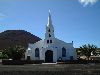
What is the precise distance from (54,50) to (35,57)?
20.9ft

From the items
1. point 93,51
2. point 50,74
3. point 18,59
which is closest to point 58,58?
point 93,51

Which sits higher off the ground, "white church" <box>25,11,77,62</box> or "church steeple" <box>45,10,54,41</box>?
"church steeple" <box>45,10,54,41</box>

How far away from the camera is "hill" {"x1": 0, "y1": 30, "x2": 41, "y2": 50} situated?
133750 mm

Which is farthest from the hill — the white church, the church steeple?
the church steeple

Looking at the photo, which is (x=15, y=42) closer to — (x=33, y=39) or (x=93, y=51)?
(x=33, y=39)

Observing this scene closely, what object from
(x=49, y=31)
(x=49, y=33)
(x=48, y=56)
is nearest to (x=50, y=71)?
(x=48, y=56)

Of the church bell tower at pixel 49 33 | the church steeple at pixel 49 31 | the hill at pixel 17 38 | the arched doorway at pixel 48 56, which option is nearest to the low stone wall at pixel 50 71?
the arched doorway at pixel 48 56

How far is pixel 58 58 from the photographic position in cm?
8194

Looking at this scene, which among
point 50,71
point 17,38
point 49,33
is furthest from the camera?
point 17,38

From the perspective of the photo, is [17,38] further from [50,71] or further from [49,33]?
[50,71]

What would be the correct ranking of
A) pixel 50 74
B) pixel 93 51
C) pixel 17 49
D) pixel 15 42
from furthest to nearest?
pixel 15 42, pixel 93 51, pixel 17 49, pixel 50 74

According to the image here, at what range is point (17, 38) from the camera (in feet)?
447

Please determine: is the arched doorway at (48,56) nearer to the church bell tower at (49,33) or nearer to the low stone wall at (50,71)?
the church bell tower at (49,33)

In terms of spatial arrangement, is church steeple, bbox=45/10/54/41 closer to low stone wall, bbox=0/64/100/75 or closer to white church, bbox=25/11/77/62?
white church, bbox=25/11/77/62
